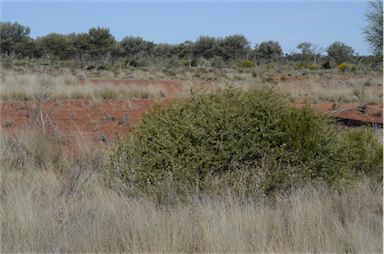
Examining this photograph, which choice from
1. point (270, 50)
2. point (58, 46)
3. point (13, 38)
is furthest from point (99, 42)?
point (270, 50)

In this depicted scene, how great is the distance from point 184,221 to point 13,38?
57.2 metres

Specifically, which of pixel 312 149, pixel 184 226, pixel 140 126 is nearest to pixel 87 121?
pixel 140 126

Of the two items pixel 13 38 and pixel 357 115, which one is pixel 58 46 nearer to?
pixel 13 38

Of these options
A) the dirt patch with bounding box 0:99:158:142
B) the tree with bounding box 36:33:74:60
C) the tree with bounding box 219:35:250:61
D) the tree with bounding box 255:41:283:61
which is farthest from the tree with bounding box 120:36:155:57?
the dirt patch with bounding box 0:99:158:142

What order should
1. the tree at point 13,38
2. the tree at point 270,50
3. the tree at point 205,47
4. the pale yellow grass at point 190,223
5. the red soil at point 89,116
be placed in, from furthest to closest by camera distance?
the tree at point 270,50
the tree at point 205,47
the tree at point 13,38
the red soil at point 89,116
the pale yellow grass at point 190,223

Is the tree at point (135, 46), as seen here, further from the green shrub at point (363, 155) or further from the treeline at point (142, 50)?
the green shrub at point (363, 155)

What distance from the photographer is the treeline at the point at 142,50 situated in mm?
56281

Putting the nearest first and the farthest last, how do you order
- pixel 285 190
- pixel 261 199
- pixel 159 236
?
pixel 159 236 < pixel 261 199 < pixel 285 190

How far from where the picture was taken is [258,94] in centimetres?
734

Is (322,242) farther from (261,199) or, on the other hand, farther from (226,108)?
(226,108)

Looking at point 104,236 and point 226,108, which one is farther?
point 226,108

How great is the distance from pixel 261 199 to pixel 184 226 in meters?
1.31

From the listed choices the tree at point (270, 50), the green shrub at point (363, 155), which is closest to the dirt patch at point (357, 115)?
the green shrub at point (363, 155)

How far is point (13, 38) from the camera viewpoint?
58.6m
